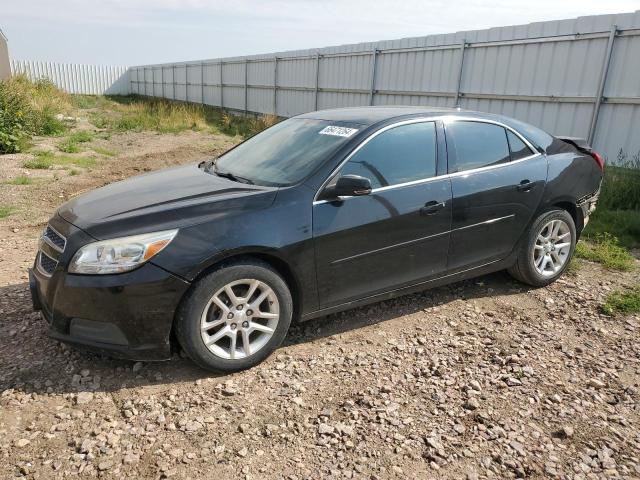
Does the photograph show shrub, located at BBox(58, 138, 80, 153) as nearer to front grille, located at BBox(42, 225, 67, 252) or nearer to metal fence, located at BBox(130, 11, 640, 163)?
metal fence, located at BBox(130, 11, 640, 163)

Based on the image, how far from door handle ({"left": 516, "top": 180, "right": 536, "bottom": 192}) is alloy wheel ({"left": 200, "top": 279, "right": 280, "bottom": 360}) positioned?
2.31 metres

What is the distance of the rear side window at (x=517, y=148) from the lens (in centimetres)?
425

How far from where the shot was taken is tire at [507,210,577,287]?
4.35 meters

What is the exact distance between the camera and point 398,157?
3.66 meters

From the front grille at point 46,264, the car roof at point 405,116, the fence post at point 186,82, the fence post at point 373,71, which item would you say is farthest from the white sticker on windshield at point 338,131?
the fence post at point 186,82

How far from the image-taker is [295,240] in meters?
3.16

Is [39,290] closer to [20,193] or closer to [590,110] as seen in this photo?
[20,193]

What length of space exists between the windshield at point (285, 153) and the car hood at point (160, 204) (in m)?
0.18

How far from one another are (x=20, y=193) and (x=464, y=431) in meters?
7.61

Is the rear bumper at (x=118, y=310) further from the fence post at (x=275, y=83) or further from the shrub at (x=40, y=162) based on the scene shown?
the fence post at (x=275, y=83)

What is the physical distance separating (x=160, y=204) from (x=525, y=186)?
293 centimetres

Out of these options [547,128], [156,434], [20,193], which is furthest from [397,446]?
[547,128]

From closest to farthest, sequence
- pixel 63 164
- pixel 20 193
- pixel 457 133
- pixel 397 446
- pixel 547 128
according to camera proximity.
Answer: pixel 397 446 < pixel 457 133 < pixel 20 193 < pixel 547 128 < pixel 63 164

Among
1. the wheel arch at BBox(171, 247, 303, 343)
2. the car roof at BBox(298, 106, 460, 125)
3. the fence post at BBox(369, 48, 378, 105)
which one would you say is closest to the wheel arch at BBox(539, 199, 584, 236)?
the car roof at BBox(298, 106, 460, 125)
